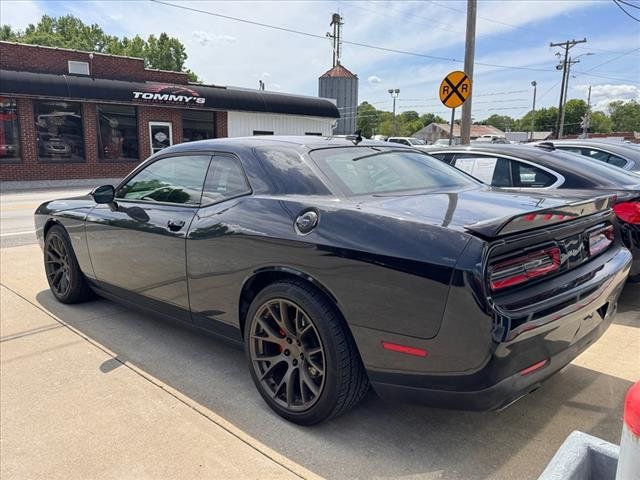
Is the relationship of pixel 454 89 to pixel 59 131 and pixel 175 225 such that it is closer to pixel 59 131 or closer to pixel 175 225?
pixel 175 225

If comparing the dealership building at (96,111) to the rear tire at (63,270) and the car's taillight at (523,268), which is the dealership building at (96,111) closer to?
the rear tire at (63,270)

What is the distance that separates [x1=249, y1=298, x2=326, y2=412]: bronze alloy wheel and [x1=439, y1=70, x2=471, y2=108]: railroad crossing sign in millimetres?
8884

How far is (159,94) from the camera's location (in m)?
19.4

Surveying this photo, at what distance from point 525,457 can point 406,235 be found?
1.23 metres

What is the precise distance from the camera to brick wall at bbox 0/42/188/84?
16.8 meters

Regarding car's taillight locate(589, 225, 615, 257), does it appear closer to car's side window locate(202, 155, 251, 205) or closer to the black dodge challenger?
the black dodge challenger

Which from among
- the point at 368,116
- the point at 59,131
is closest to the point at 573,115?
the point at 368,116

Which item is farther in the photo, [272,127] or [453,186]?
[272,127]

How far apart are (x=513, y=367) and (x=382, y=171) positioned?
152cm

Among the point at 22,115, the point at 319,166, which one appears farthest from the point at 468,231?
the point at 22,115

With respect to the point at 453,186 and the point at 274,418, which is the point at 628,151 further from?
the point at 274,418

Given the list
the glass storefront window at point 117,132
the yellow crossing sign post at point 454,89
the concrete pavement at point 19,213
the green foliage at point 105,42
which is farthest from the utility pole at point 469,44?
the green foliage at point 105,42

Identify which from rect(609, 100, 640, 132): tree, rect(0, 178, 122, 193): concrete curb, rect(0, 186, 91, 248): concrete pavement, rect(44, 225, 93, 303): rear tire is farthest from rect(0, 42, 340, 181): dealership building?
rect(609, 100, 640, 132): tree

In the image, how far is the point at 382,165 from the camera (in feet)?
10.7
